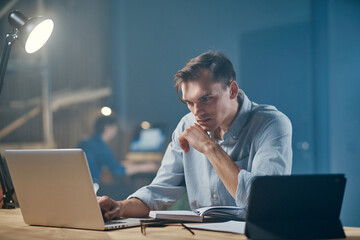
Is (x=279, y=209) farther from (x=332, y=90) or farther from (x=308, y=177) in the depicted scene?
(x=332, y=90)

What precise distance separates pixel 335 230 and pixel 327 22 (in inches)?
109

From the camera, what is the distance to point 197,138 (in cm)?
162

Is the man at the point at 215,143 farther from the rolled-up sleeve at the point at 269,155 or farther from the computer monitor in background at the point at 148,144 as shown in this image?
the computer monitor in background at the point at 148,144

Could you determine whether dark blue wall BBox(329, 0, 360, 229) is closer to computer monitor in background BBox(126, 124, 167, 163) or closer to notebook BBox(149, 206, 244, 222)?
computer monitor in background BBox(126, 124, 167, 163)

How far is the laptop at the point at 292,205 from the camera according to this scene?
3.05ft

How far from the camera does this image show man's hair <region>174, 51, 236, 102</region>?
1.75 m

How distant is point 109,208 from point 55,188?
0.24 m

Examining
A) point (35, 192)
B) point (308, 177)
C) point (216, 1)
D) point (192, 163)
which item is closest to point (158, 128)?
point (216, 1)

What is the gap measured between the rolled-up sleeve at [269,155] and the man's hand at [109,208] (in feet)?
1.23

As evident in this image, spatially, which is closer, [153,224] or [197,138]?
[153,224]

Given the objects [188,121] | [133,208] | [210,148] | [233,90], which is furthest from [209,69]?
[133,208]

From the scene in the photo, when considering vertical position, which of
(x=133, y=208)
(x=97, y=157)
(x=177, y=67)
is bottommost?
(x=97, y=157)

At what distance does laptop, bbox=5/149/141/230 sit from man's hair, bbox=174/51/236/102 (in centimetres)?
68

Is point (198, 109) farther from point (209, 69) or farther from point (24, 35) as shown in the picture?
point (24, 35)
